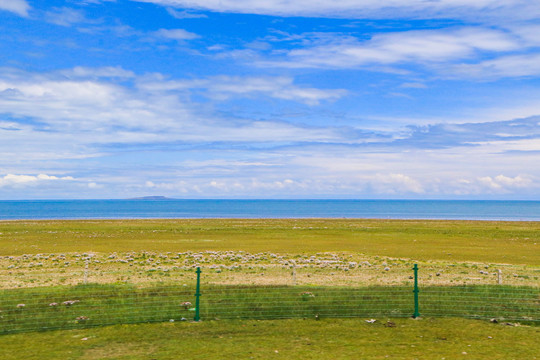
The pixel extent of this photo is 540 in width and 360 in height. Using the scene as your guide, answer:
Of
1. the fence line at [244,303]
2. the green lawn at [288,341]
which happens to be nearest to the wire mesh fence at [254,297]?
the fence line at [244,303]

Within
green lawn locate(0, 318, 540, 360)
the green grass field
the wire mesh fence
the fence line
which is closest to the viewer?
green lawn locate(0, 318, 540, 360)

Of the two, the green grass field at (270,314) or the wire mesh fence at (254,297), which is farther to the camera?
the wire mesh fence at (254,297)

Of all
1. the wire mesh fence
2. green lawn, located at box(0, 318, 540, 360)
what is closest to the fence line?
the wire mesh fence

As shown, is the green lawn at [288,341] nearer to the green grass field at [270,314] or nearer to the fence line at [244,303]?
the green grass field at [270,314]

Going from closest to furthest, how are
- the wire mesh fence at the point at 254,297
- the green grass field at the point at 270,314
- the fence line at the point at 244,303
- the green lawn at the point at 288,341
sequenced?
the green lawn at the point at 288,341, the green grass field at the point at 270,314, the fence line at the point at 244,303, the wire mesh fence at the point at 254,297

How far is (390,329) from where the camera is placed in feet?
46.7

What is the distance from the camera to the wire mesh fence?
52.0 ft

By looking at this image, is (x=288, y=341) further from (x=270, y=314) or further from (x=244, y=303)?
(x=244, y=303)

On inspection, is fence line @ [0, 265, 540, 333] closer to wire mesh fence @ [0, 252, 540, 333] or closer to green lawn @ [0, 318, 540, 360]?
wire mesh fence @ [0, 252, 540, 333]

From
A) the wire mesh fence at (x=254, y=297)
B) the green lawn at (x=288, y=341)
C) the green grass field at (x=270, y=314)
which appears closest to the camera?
the green lawn at (x=288, y=341)

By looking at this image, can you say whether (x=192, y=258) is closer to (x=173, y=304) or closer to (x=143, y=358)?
(x=173, y=304)

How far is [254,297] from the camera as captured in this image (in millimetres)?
18328

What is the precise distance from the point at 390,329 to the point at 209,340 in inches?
208

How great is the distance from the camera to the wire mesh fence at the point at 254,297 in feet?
52.0
